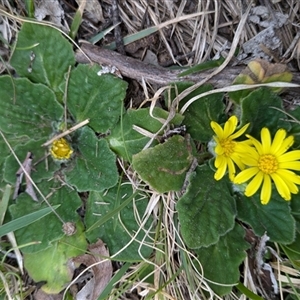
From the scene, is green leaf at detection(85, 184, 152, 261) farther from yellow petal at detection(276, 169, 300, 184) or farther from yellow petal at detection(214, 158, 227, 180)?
yellow petal at detection(276, 169, 300, 184)

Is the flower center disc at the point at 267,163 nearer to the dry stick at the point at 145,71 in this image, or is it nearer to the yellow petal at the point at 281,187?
the yellow petal at the point at 281,187

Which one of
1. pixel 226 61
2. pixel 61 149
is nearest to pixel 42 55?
pixel 61 149

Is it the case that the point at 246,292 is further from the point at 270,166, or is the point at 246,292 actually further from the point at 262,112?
the point at 262,112

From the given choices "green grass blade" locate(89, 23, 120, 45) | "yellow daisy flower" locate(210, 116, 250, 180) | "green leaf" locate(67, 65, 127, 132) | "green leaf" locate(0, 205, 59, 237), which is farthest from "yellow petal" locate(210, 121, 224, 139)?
"green leaf" locate(0, 205, 59, 237)

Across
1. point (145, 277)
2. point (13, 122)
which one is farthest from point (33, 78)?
point (145, 277)

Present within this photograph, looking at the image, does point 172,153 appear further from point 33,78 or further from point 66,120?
point 33,78

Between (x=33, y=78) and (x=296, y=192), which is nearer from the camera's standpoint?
(x=296, y=192)
